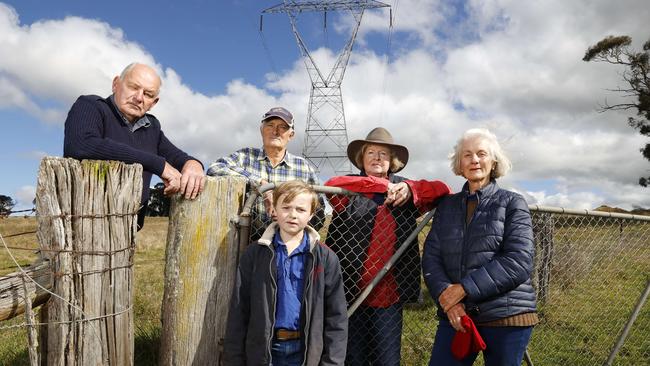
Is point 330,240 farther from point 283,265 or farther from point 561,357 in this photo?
point 561,357

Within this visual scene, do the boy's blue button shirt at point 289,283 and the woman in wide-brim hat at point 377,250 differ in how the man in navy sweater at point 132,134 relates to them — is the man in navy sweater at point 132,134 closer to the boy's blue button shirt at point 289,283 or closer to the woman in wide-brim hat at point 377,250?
the boy's blue button shirt at point 289,283

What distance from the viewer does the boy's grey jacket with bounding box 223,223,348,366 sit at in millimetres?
2543

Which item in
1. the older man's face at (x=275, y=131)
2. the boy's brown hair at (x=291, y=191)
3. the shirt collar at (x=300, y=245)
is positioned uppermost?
the older man's face at (x=275, y=131)

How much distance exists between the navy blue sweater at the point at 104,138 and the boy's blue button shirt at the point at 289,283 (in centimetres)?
81

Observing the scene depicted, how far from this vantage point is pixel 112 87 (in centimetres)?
292

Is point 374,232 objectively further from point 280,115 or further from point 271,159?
point 280,115

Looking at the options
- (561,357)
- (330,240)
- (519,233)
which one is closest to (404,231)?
(330,240)

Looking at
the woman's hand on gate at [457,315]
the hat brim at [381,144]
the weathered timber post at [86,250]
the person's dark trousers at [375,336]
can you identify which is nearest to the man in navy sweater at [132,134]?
the weathered timber post at [86,250]

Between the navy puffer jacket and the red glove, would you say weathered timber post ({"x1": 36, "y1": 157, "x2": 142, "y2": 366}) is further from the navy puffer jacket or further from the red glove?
the red glove

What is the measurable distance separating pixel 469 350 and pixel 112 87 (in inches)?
101

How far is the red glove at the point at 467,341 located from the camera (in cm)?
271

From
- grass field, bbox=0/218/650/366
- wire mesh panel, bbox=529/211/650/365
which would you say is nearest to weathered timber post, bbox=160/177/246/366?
grass field, bbox=0/218/650/366

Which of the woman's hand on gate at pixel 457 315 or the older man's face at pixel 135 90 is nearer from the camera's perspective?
the woman's hand on gate at pixel 457 315

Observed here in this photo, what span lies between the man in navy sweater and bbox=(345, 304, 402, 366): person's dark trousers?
54.0 inches
